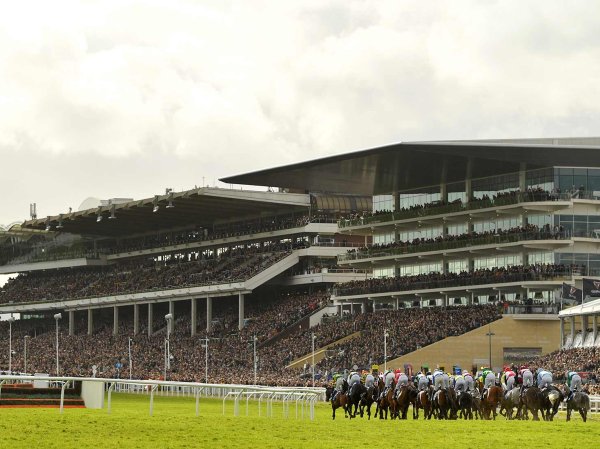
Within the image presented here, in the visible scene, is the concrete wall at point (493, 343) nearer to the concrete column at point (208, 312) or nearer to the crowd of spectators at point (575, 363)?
the crowd of spectators at point (575, 363)

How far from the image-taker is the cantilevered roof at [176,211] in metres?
86.9

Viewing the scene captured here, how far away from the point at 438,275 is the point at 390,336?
6.90 metres

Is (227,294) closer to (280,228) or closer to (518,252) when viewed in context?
(280,228)

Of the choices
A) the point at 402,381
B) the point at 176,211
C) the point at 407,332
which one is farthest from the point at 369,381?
the point at 176,211

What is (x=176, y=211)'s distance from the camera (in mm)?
92938

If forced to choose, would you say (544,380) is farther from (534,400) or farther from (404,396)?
(404,396)

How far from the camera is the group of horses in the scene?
3197cm

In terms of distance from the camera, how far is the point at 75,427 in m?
24.1

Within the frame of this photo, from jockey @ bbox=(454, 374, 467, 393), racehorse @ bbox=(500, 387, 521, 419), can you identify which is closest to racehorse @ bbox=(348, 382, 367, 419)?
jockey @ bbox=(454, 374, 467, 393)

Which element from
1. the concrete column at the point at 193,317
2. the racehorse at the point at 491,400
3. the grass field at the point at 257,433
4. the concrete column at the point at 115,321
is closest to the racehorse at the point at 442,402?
the racehorse at the point at 491,400

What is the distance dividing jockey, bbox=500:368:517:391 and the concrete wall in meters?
29.1

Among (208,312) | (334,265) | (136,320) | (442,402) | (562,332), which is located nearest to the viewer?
(442,402)

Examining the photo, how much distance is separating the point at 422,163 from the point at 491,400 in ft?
122

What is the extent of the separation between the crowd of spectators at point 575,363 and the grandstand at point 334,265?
2115mm
